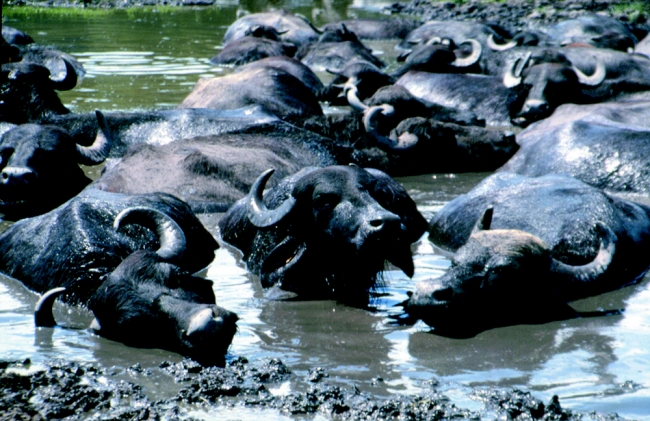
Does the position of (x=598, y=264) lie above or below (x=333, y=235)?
below

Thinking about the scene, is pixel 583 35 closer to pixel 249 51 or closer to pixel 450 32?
pixel 450 32

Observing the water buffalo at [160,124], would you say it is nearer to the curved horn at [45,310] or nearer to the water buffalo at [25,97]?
the water buffalo at [25,97]

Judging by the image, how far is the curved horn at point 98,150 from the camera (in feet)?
29.4

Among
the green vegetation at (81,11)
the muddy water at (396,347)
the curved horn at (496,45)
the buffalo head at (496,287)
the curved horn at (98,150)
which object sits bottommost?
the muddy water at (396,347)

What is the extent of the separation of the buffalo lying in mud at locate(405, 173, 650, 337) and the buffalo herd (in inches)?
0.5

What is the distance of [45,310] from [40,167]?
3308 mm

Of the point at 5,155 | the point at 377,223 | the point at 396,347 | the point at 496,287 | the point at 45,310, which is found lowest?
the point at 396,347

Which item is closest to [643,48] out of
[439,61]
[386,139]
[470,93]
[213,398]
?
[439,61]

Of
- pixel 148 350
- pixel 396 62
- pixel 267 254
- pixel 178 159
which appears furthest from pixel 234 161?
pixel 396 62

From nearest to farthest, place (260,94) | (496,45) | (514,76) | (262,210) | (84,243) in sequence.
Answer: (84,243)
(262,210)
(260,94)
(514,76)
(496,45)

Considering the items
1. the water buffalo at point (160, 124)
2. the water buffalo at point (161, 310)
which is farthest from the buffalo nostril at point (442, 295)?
the water buffalo at point (160, 124)

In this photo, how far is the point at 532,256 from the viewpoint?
556 centimetres

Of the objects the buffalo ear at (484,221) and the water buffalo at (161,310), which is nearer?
the water buffalo at (161,310)

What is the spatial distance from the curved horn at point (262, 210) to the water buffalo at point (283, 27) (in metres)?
16.3
